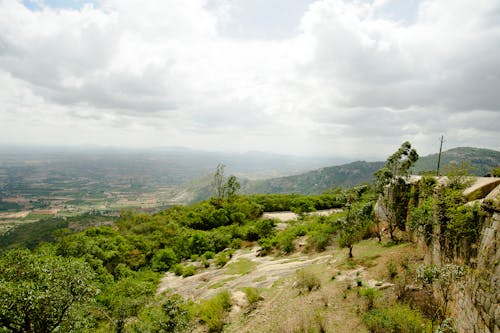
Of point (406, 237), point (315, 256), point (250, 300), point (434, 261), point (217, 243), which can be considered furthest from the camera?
point (217, 243)

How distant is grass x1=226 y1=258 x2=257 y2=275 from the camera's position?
25375 millimetres

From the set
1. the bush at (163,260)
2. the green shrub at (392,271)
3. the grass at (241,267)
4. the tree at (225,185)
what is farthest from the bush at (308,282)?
the tree at (225,185)

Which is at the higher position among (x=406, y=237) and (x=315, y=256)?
(x=406, y=237)

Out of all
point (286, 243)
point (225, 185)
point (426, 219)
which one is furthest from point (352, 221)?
point (225, 185)

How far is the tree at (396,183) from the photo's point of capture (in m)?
20.3

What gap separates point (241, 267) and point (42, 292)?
18275 millimetres

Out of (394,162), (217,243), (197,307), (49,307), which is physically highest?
(394,162)

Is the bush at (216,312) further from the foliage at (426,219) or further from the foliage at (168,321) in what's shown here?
the foliage at (426,219)

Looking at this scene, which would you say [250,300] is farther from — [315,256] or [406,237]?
[406,237]

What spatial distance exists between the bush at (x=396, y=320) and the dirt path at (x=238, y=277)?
9.14 m

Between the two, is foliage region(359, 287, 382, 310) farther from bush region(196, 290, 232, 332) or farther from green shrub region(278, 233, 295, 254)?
green shrub region(278, 233, 295, 254)

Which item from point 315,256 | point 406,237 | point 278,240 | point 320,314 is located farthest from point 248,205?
point 320,314

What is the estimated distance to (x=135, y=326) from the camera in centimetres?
1264

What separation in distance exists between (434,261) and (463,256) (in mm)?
Answer: 2913
